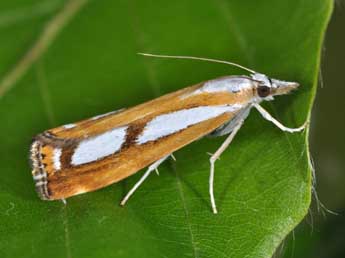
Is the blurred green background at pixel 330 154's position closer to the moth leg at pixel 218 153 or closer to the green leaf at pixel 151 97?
the green leaf at pixel 151 97

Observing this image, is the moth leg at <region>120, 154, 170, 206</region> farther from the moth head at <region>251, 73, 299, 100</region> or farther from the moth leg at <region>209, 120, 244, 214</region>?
the moth head at <region>251, 73, 299, 100</region>

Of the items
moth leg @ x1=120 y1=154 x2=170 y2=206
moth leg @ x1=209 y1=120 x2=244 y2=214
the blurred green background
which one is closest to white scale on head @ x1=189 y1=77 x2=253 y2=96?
moth leg @ x1=209 y1=120 x2=244 y2=214

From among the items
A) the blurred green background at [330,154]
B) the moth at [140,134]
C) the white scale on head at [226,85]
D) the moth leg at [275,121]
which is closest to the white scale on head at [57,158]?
the moth at [140,134]

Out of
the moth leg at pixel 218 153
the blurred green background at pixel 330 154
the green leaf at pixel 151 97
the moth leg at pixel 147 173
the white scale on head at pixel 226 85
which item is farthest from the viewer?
the blurred green background at pixel 330 154

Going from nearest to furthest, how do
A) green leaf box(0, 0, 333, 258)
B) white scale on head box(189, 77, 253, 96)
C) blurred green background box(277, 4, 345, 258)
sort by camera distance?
green leaf box(0, 0, 333, 258) → white scale on head box(189, 77, 253, 96) → blurred green background box(277, 4, 345, 258)

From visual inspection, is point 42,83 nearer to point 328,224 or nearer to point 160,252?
point 160,252

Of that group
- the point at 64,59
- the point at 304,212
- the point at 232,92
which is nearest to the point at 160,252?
the point at 304,212
